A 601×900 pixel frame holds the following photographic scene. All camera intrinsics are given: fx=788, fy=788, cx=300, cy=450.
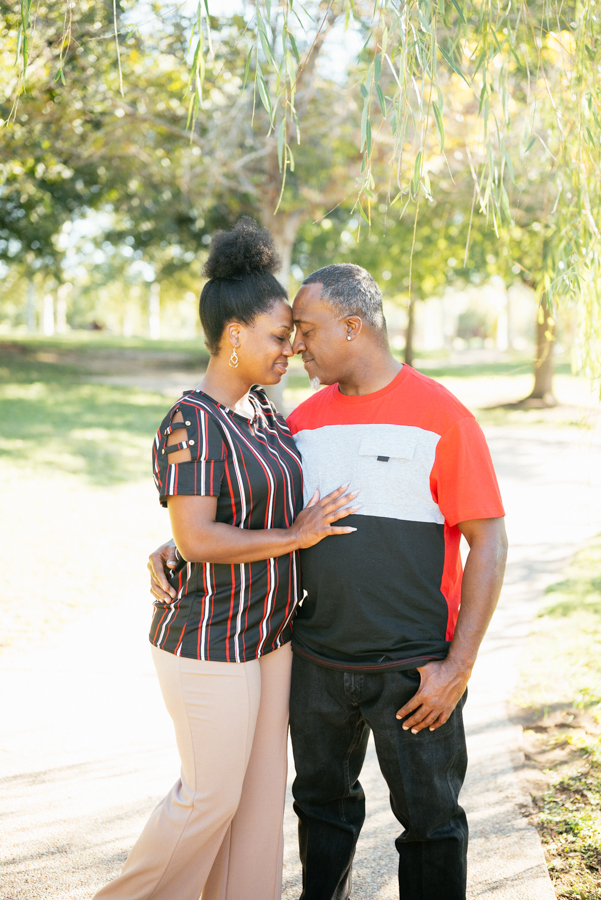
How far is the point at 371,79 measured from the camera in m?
2.27

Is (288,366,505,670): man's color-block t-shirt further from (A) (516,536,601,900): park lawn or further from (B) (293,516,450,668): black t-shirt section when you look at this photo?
(A) (516,536,601,900): park lawn

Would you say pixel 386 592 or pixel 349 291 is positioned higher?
pixel 349 291

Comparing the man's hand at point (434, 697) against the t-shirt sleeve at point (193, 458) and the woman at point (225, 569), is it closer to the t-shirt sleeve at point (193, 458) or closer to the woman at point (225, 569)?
the woman at point (225, 569)

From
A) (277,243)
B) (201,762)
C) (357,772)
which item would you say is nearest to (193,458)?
(201,762)

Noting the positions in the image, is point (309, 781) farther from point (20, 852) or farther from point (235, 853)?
point (20, 852)

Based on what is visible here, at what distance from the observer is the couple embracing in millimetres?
2314

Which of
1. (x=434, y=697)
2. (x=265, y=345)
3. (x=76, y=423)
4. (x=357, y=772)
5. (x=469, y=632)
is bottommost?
(x=76, y=423)

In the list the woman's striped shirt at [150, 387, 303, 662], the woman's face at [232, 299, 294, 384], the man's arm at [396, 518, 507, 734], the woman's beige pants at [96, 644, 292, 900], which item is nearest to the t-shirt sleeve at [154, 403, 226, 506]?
the woman's striped shirt at [150, 387, 303, 662]

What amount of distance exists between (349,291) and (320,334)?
161 mm

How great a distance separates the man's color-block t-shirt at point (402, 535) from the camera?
2340mm

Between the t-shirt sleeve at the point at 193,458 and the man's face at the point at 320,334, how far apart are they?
400mm

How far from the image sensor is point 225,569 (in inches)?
91.5

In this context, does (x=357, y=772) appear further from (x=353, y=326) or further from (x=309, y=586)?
(x=353, y=326)

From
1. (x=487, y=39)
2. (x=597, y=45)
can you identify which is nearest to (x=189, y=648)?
(x=487, y=39)
